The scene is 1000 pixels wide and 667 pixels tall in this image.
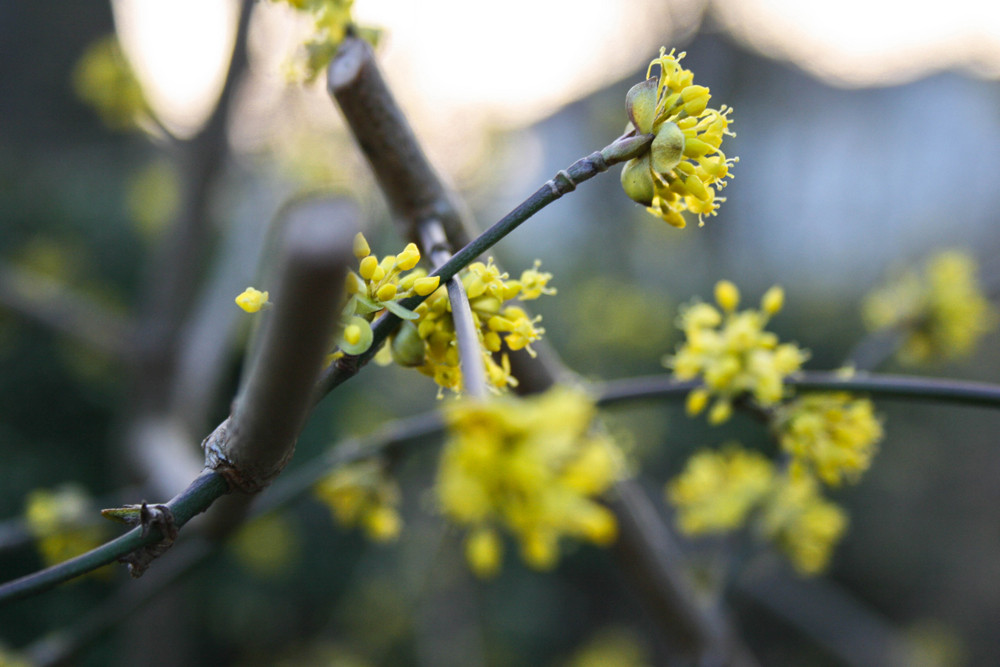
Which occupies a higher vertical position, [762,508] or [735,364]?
[735,364]

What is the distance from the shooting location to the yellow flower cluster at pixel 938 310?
152cm

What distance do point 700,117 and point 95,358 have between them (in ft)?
11.8

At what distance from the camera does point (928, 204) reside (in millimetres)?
7996

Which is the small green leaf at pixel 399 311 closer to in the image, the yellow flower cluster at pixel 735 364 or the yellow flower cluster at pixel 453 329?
the yellow flower cluster at pixel 453 329

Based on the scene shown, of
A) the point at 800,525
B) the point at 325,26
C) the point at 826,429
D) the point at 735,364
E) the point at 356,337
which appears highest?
the point at 325,26

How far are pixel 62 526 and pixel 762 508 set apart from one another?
1499 mm

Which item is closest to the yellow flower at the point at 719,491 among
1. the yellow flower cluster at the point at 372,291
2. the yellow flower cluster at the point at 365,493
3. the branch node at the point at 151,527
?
the yellow flower cluster at the point at 365,493

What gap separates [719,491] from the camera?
1.43 meters

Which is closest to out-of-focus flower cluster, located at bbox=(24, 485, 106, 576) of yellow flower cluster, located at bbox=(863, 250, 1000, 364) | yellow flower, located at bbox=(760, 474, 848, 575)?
yellow flower, located at bbox=(760, 474, 848, 575)

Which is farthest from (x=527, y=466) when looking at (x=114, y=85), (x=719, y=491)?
(x=114, y=85)

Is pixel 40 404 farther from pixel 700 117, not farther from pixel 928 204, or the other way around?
pixel 928 204

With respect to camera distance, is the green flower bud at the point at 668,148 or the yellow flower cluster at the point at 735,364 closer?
the green flower bud at the point at 668,148

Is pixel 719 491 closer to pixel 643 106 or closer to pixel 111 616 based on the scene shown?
pixel 643 106

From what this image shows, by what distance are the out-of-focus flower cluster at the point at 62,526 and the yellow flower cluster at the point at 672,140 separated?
51.8 inches
